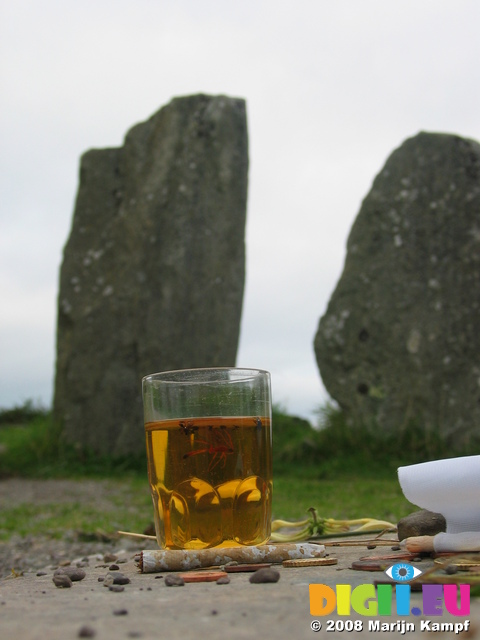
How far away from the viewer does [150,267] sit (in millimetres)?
7973

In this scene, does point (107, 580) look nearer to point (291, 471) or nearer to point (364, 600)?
point (364, 600)

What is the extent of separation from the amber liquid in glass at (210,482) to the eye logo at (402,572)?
51cm

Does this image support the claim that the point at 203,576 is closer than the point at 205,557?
Yes

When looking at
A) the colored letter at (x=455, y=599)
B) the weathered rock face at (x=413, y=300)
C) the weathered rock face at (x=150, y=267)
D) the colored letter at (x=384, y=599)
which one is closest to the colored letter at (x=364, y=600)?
the colored letter at (x=384, y=599)

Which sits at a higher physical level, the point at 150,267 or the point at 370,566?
the point at 150,267

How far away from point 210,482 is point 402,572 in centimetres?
58

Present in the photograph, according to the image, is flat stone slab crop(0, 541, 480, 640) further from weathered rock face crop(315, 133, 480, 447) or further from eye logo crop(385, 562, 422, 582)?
weathered rock face crop(315, 133, 480, 447)

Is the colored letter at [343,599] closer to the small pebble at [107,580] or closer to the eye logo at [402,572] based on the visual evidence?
the eye logo at [402,572]

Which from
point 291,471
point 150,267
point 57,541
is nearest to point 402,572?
point 57,541

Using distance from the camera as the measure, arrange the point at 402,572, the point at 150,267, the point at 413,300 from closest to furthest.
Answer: the point at 402,572
the point at 413,300
the point at 150,267

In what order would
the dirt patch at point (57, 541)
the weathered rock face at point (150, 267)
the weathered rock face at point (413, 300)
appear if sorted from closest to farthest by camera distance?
the dirt patch at point (57, 541) < the weathered rock face at point (413, 300) < the weathered rock face at point (150, 267)

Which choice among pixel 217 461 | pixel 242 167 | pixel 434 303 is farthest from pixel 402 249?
pixel 217 461

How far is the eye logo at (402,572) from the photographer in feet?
5.12

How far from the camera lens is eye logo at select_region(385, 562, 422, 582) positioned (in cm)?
156
